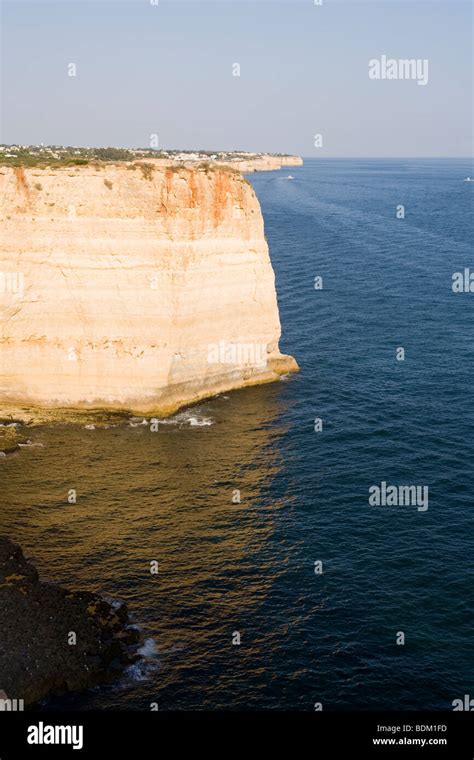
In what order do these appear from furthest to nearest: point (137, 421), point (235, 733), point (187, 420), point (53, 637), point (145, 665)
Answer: point (187, 420)
point (137, 421)
point (53, 637)
point (145, 665)
point (235, 733)

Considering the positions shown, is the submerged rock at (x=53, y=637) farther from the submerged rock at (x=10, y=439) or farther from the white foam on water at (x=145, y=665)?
the submerged rock at (x=10, y=439)

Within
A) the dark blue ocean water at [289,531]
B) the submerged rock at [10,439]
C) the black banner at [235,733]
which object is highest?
the submerged rock at [10,439]

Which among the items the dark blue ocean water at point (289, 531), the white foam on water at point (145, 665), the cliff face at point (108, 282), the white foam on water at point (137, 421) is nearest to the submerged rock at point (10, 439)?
the dark blue ocean water at point (289, 531)

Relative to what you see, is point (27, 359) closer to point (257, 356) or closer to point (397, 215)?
point (257, 356)

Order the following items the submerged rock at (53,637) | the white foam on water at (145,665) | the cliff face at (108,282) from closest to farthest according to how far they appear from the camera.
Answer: the submerged rock at (53,637), the white foam on water at (145,665), the cliff face at (108,282)

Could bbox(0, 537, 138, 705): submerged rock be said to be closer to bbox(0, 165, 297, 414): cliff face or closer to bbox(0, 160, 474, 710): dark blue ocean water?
bbox(0, 160, 474, 710): dark blue ocean water

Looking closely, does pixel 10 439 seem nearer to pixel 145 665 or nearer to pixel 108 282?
pixel 108 282

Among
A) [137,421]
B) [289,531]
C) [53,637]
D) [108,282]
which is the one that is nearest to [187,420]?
[137,421]

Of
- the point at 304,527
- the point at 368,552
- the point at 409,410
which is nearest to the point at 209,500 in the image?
the point at 304,527
